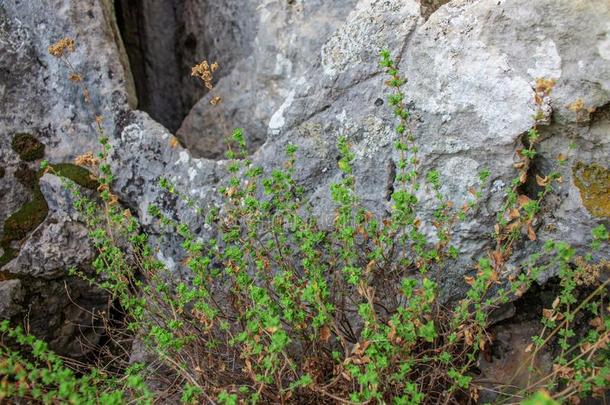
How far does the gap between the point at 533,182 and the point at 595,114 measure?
1.20 feet

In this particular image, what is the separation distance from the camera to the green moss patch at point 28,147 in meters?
3.29

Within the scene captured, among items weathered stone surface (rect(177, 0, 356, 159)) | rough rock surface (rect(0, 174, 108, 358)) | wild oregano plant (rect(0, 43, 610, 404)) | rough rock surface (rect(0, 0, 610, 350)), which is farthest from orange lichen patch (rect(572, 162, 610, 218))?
rough rock surface (rect(0, 174, 108, 358))

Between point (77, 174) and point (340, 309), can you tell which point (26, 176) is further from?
point (340, 309)

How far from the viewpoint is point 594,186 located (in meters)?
2.50

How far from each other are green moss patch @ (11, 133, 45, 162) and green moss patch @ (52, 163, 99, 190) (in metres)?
0.13

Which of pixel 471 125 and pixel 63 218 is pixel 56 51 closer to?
→ pixel 63 218

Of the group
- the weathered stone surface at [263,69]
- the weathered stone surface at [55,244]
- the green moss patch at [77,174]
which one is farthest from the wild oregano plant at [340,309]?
the weathered stone surface at [263,69]

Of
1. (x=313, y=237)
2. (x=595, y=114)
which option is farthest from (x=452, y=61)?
(x=313, y=237)

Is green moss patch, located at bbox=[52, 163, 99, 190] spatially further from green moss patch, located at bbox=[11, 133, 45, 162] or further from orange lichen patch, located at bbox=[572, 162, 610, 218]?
orange lichen patch, located at bbox=[572, 162, 610, 218]

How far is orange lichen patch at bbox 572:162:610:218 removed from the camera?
2.48 meters

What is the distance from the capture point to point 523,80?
251 cm

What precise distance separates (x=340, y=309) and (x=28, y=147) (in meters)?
1.90

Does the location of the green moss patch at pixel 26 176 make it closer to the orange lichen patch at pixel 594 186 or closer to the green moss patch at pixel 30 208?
the green moss patch at pixel 30 208

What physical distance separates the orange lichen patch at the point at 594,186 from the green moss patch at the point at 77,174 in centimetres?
232
